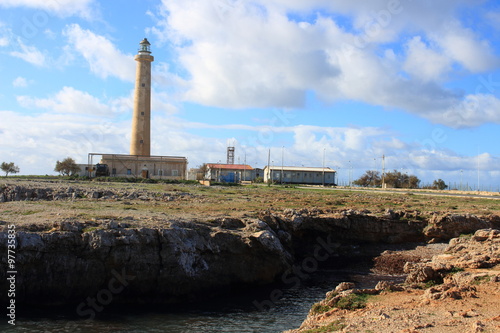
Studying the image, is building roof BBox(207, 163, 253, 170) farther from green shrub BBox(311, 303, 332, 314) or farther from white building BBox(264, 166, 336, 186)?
green shrub BBox(311, 303, 332, 314)

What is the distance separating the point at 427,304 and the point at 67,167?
216 feet

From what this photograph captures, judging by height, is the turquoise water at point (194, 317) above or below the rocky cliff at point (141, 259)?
below

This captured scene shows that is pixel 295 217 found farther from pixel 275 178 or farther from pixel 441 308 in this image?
pixel 275 178

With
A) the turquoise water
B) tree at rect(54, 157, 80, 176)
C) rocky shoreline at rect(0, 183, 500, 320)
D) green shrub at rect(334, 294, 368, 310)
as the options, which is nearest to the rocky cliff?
rocky shoreline at rect(0, 183, 500, 320)

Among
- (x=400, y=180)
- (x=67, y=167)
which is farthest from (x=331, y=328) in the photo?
(x=400, y=180)

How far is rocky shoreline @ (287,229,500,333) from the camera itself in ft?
28.3

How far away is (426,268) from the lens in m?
13.0

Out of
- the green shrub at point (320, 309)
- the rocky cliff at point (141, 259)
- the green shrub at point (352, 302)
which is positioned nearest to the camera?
the green shrub at point (352, 302)

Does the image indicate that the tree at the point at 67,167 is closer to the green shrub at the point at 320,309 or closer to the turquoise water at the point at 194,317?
the turquoise water at the point at 194,317

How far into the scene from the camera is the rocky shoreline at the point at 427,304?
8633mm

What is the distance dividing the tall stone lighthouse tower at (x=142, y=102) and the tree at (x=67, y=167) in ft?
37.6

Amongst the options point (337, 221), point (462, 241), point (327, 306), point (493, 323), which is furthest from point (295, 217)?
point (493, 323)

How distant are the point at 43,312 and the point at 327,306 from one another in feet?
28.8

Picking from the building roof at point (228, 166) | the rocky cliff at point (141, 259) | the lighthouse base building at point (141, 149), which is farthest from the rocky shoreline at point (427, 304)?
the building roof at point (228, 166)
